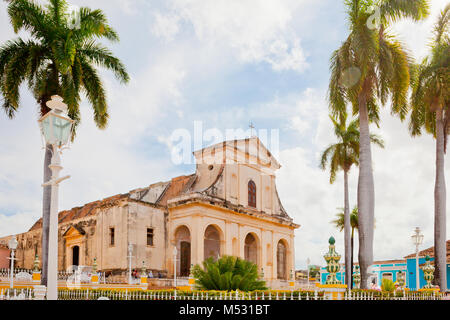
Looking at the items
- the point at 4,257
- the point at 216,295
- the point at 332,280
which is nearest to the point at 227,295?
the point at 216,295

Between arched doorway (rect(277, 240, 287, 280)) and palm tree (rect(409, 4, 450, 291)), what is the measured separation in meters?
16.9

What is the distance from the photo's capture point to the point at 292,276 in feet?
104

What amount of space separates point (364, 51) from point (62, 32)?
10921mm

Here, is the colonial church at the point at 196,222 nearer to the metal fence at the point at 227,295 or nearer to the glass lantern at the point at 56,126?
the metal fence at the point at 227,295

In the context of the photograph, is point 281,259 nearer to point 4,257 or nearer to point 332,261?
point 4,257

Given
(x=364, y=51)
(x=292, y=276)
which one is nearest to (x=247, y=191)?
(x=292, y=276)

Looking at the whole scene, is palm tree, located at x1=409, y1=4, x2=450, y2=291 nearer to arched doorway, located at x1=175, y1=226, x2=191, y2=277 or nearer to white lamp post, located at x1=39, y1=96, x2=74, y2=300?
white lamp post, located at x1=39, y1=96, x2=74, y2=300

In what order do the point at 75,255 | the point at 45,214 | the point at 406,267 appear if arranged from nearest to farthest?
1. the point at 45,214
2. the point at 75,255
3. the point at 406,267

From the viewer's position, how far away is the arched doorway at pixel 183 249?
2779 centimetres

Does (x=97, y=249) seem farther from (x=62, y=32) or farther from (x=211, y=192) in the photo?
(x=62, y=32)

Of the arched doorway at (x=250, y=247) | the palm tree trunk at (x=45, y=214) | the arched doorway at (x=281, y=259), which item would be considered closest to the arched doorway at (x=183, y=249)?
the arched doorway at (x=250, y=247)

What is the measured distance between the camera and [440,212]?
17719mm

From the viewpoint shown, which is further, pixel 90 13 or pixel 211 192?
pixel 211 192

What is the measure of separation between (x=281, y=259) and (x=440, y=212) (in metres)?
17.7
